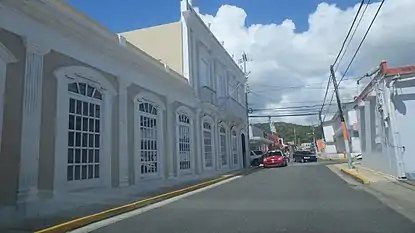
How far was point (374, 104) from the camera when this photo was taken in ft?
66.7

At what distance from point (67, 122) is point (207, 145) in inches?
571

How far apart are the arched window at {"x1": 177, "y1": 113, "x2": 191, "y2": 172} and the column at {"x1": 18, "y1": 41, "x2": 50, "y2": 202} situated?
1040 centimetres

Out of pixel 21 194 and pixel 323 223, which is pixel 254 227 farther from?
pixel 21 194

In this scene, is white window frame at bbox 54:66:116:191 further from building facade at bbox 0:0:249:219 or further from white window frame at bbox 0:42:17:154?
white window frame at bbox 0:42:17:154

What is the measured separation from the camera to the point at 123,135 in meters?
13.9

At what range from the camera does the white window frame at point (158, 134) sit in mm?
14930

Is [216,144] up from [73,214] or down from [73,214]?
up

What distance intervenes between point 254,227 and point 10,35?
678cm

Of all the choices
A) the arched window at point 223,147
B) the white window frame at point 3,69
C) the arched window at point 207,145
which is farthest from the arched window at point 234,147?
the white window frame at point 3,69

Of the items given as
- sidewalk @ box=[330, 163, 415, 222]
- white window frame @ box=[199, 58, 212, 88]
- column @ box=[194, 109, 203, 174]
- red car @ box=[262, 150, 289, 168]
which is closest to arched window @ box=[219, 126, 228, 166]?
white window frame @ box=[199, 58, 212, 88]

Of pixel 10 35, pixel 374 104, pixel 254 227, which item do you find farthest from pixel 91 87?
pixel 374 104

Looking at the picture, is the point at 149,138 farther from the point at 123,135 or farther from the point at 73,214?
the point at 73,214

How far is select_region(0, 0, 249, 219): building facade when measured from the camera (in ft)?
29.5

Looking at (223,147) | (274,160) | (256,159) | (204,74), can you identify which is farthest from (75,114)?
(256,159)
